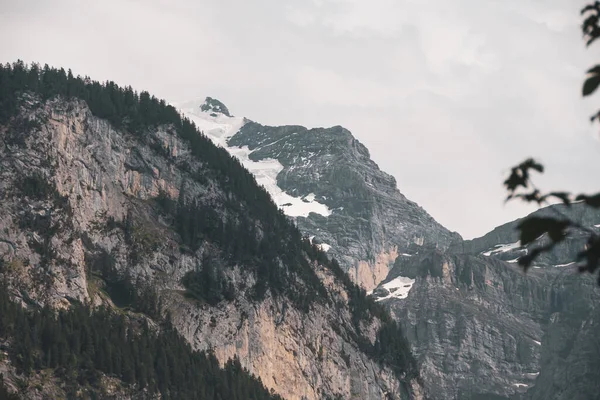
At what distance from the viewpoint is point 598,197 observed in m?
13.3

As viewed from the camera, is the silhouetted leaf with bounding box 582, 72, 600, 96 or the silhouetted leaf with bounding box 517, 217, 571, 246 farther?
the silhouetted leaf with bounding box 582, 72, 600, 96

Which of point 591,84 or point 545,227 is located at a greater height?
point 591,84

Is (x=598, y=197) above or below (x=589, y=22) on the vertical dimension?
below

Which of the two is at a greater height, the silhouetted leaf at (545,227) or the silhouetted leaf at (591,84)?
the silhouetted leaf at (591,84)

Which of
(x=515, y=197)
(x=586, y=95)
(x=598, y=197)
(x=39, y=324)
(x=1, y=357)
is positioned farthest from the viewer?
(x=39, y=324)

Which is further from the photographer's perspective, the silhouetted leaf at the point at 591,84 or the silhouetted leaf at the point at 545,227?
the silhouetted leaf at the point at 591,84

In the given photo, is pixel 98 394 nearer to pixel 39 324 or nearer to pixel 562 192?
pixel 39 324

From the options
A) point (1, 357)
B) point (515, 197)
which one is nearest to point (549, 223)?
point (515, 197)

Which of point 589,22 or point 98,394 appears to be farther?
point 98,394

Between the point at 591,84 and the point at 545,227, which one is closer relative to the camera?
the point at 545,227

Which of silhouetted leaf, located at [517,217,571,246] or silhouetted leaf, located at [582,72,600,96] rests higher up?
silhouetted leaf, located at [582,72,600,96]

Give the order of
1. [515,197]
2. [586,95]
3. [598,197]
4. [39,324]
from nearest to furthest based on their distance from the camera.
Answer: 1. [598,197]
2. [586,95]
3. [515,197]
4. [39,324]

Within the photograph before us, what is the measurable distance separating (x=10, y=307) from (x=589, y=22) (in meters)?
184

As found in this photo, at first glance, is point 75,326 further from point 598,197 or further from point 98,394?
point 598,197
